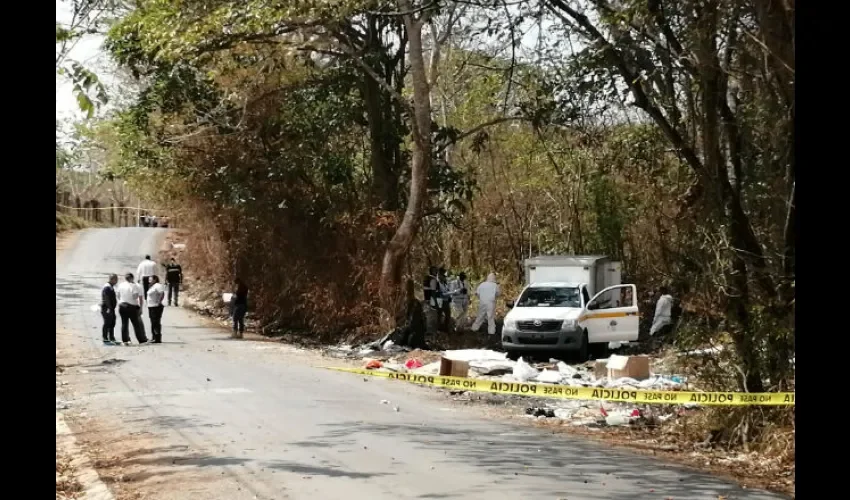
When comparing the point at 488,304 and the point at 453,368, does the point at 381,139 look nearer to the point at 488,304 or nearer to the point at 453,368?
the point at 488,304

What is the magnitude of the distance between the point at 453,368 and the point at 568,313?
5.05 metres

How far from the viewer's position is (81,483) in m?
9.98

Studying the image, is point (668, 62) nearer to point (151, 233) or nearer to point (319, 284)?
point (319, 284)

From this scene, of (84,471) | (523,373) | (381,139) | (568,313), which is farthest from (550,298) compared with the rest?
(84,471)

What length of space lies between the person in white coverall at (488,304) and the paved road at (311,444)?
751 cm

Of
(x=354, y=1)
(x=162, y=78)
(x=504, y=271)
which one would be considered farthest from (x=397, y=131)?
(x=504, y=271)

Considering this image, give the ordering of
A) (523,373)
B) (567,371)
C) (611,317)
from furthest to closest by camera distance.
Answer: (611,317)
(567,371)
(523,373)

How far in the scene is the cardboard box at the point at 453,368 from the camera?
→ 1747 cm

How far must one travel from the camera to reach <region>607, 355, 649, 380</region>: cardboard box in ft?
54.0

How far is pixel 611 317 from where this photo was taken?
74.3ft

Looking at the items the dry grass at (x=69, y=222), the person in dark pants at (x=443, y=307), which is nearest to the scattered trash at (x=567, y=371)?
the person in dark pants at (x=443, y=307)

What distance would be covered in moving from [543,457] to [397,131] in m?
16.4

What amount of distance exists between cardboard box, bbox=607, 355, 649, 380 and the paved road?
321 cm

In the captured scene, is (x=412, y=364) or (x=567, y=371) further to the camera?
(x=412, y=364)
